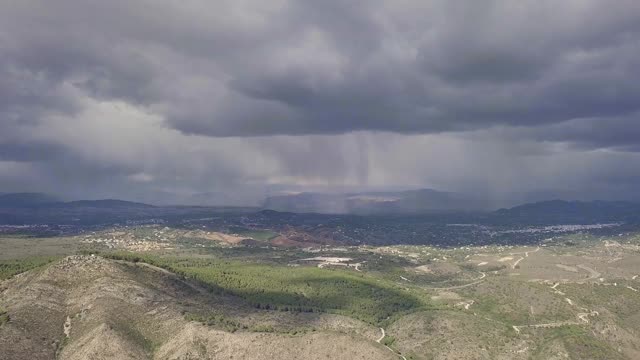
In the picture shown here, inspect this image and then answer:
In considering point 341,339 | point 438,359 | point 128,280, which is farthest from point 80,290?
point 438,359

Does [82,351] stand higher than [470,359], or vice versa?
[82,351]

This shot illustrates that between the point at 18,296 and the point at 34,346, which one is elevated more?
the point at 18,296

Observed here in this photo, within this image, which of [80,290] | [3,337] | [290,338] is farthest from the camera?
[80,290]

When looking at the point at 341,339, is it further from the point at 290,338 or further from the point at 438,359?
the point at 438,359

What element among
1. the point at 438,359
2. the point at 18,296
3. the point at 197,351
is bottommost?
the point at 438,359

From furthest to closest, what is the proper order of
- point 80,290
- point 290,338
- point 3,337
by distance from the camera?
1. point 80,290
2. point 290,338
3. point 3,337

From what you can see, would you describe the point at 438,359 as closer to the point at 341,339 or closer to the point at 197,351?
the point at 341,339

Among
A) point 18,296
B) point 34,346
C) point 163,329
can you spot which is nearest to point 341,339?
point 163,329

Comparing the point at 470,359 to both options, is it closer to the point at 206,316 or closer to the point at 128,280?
the point at 206,316

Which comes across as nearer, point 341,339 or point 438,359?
point 341,339

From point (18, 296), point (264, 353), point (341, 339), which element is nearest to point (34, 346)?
point (18, 296)

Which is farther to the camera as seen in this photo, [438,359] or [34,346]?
[438,359]
